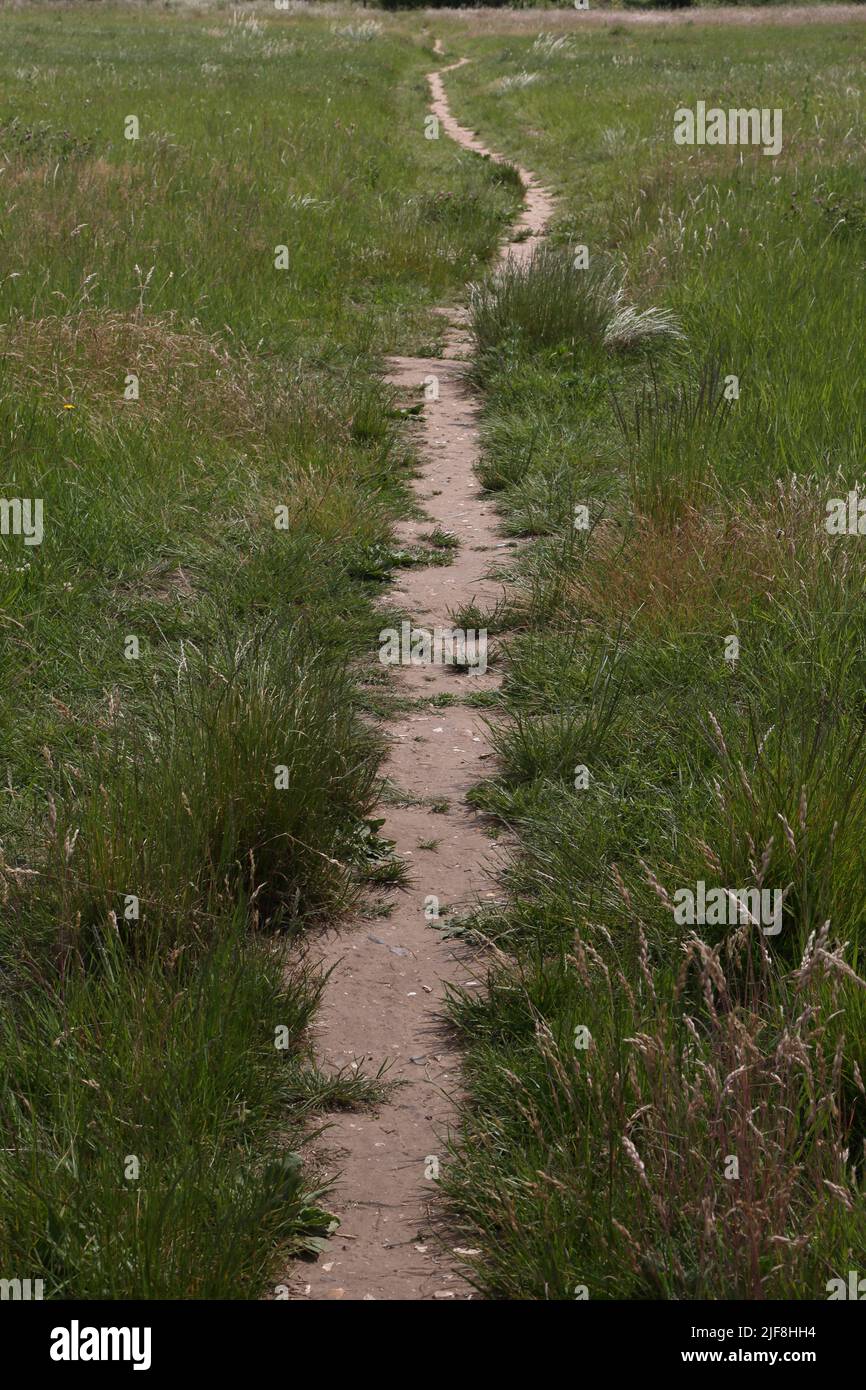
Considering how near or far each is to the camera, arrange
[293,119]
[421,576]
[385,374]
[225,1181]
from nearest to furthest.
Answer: [225,1181] → [421,576] → [385,374] → [293,119]

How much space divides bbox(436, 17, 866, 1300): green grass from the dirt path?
11 cm

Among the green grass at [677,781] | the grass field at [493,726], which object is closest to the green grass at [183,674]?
the grass field at [493,726]

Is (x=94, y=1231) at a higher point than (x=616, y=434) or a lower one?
lower

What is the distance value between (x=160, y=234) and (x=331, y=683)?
7083 mm

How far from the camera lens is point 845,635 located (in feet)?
14.6

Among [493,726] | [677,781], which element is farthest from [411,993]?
[493,726]

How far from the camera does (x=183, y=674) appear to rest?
4426 mm

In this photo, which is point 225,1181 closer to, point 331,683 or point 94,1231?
point 94,1231

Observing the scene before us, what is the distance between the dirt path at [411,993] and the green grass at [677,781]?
4.5 inches

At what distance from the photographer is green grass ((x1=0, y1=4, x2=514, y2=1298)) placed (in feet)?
8.54

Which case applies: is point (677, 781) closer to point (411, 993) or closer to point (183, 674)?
point (411, 993)

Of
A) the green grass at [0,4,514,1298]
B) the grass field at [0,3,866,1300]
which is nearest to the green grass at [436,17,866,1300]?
the grass field at [0,3,866,1300]

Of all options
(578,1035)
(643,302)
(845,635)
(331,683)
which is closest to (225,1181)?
(578,1035)

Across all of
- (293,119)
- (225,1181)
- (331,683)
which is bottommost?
(225,1181)
